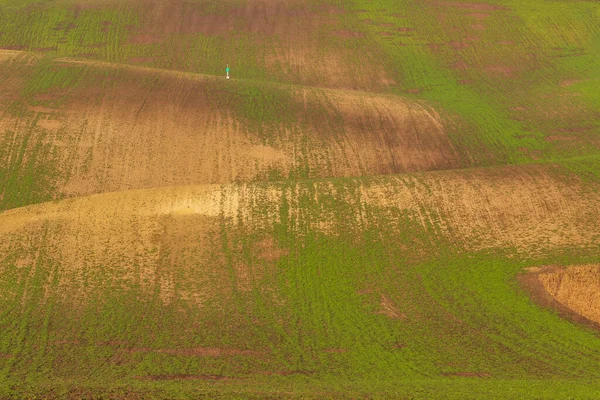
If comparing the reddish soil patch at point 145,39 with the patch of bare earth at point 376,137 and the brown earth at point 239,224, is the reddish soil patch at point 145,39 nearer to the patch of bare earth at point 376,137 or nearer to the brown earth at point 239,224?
the patch of bare earth at point 376,137

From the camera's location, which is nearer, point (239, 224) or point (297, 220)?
point (239, 224)

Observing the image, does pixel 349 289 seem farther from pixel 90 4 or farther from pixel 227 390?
pixel 90 4

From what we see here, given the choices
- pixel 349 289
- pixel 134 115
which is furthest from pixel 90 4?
pixel 349 289

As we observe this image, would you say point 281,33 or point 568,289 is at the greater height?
point 568,289

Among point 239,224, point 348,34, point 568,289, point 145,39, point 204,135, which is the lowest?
point 145,39

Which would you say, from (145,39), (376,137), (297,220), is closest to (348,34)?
(145,39)

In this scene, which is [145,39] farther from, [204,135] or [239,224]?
[239,224]

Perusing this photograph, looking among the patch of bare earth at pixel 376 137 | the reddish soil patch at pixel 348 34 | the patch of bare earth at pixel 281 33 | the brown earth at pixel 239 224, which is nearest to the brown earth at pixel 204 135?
the patch of bare earth at pixel 376 137
